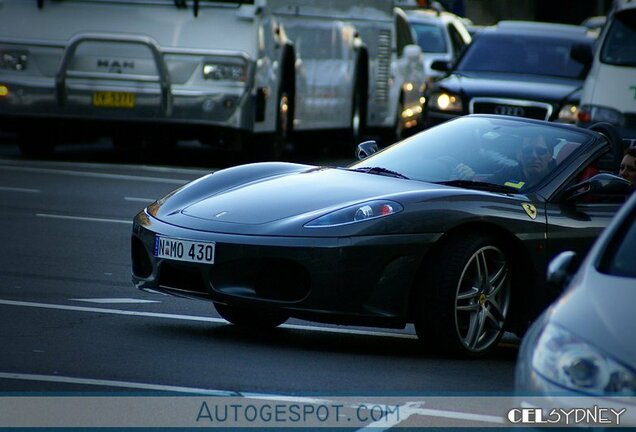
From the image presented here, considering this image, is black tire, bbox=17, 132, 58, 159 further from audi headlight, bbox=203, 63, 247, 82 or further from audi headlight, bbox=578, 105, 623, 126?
audi headlight, bbox=578, 105, 623, 126

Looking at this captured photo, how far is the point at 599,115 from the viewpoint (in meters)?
17.2

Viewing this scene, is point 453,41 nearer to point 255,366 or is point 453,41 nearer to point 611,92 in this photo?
point 611,92

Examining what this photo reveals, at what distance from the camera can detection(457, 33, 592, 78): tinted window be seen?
21.4 meters

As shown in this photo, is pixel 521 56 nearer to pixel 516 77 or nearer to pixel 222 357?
pixel 516 77

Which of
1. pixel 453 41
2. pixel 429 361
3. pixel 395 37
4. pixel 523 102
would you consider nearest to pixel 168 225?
pixel 429 361

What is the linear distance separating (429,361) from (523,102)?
1249 cm

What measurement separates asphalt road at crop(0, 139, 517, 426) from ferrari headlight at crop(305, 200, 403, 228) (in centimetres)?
64

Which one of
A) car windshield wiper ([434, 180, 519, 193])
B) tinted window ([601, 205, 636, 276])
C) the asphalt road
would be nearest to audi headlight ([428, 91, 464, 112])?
the asphalt road

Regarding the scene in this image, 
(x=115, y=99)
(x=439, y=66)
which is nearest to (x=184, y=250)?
(x=115, y=99)

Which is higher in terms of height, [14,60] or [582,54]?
[582,54]

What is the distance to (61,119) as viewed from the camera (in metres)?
18.8

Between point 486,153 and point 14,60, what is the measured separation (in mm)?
10451

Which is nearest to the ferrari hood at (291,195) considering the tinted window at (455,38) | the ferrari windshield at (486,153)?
the ferrari windshield at (486,153)

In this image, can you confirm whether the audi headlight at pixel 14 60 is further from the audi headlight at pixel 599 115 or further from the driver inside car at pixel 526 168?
the driver inside car at pixel 526 168
